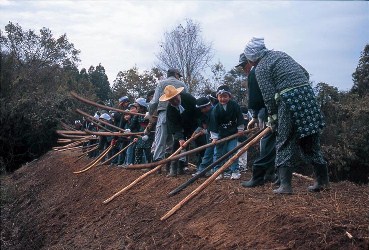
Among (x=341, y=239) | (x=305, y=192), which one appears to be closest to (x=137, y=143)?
(x=305, y=192)

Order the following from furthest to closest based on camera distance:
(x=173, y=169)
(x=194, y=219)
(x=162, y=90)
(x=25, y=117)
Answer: (x=25, y=117) → (x=162, y=90) → (x=173, y=169) → (x=194, y=219)

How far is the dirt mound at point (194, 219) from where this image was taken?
3.81m

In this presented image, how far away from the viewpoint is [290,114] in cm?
512

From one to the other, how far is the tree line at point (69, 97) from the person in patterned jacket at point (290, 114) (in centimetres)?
650

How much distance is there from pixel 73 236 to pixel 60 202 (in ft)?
11.6

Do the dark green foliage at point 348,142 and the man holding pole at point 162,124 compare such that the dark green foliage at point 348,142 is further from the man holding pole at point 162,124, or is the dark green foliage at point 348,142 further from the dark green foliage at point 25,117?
the dark green foliage at point 25,117

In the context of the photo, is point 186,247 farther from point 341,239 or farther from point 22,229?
point 22,229

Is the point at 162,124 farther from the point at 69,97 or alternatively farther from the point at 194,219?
the point at 69,97

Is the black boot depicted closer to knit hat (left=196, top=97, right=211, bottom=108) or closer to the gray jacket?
knit hat (left=196, top=97, right=211, bottom=108)

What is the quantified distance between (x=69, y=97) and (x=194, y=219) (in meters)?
22.7

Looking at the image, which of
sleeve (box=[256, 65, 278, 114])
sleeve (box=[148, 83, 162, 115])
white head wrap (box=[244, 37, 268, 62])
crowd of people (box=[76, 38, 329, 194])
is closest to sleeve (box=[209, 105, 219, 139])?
crowd of people (box=[76, 38, 329, 194])

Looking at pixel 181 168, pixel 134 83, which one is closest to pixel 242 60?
pixel 181 168

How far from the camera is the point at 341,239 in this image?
11.5 ft

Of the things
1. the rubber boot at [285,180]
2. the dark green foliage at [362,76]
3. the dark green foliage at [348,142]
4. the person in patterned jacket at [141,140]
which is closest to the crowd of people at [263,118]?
the rubber boot at [285,180]
